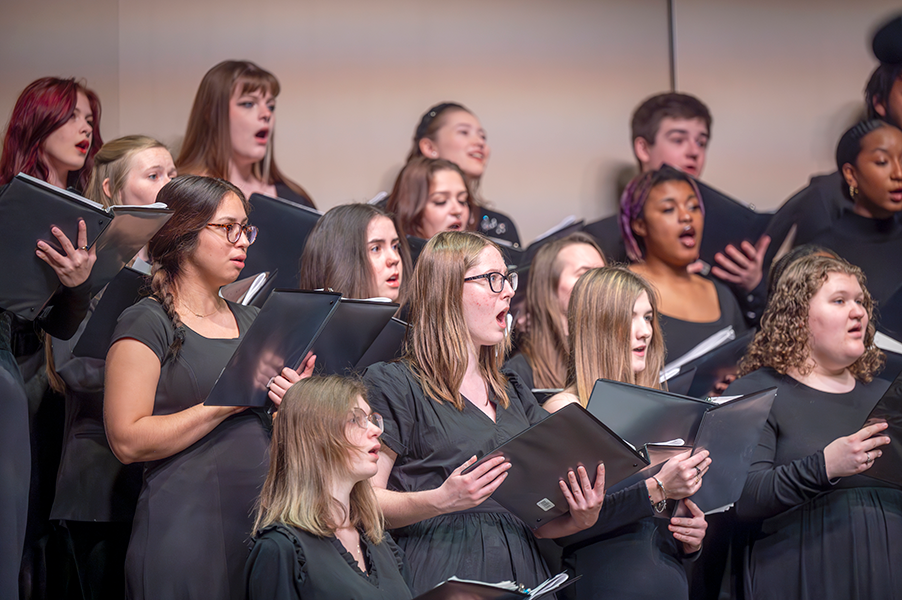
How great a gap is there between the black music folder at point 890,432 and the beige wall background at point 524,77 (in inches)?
106

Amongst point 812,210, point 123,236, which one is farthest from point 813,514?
point 812,210

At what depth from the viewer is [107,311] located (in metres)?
2.33

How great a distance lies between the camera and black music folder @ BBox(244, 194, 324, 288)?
9.36ft

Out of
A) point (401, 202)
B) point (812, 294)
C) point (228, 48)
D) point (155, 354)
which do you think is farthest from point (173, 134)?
point (812, 294)

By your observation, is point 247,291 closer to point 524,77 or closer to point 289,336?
point 289,336

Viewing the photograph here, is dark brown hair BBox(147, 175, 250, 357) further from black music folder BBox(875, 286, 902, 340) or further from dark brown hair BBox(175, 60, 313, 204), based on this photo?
black music folder BBox(875, 286, 902, 340)

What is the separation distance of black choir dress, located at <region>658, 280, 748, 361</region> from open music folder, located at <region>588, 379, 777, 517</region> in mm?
1056

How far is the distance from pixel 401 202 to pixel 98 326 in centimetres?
141

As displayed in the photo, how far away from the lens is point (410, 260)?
3.02 metres

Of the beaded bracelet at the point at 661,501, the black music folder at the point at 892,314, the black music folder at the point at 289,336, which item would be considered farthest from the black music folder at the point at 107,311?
the black music folder at the point at 892,314

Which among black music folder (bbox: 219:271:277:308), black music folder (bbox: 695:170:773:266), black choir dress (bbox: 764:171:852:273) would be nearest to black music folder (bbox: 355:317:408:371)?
black music folder (bbox: 219:271:277:308)

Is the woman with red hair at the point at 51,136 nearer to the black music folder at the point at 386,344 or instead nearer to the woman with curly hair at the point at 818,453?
the black music folder at the point at 386,344

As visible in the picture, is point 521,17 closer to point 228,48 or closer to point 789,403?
point 228,48

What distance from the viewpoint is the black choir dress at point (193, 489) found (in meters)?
2.01
